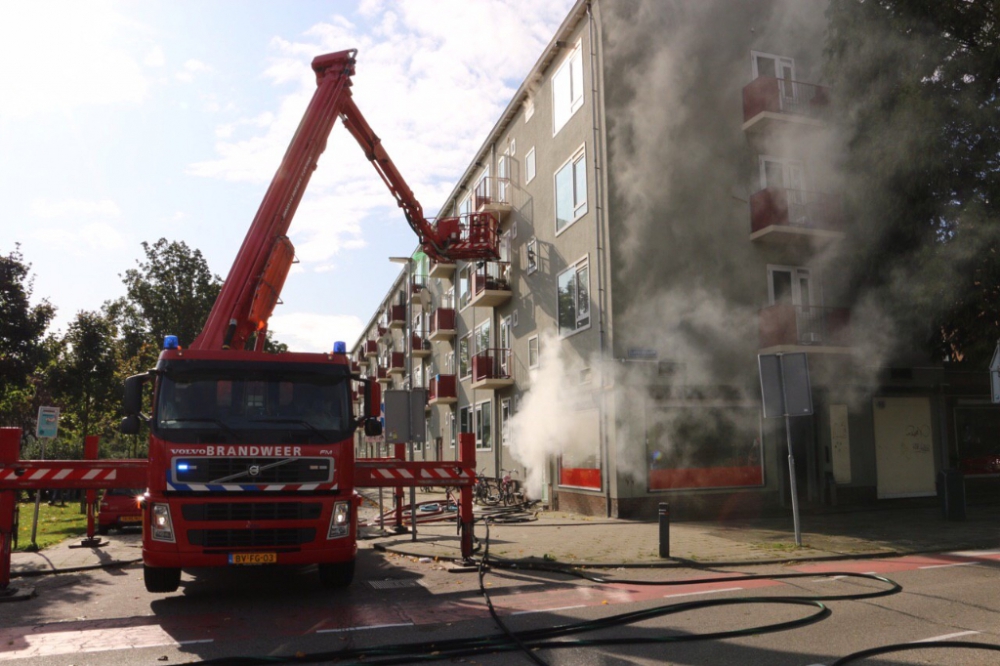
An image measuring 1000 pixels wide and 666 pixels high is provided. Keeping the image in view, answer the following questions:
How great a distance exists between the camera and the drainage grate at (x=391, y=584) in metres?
9.38

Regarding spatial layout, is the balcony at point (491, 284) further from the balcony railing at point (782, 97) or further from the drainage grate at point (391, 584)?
the drainage grate at point (391, 584)

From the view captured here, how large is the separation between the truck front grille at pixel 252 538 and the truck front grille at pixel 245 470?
1.68 ft

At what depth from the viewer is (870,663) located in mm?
5520

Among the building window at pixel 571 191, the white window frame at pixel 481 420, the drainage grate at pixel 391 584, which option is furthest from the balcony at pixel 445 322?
the drainage grate at pixel 391 584

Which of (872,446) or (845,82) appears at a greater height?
(845,82)

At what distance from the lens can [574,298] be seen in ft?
67.4

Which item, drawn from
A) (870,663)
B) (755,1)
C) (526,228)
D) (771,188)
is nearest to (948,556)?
(870,663)

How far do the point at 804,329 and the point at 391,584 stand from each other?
13.0 m

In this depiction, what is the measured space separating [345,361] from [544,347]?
1363 cm

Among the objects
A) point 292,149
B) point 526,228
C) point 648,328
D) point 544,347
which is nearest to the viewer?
point 292,149

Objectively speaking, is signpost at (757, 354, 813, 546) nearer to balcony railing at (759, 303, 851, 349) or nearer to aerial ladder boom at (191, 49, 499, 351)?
balcony railing at (759, 303, 851, 349)

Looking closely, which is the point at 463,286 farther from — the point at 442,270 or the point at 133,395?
the point at 133,395

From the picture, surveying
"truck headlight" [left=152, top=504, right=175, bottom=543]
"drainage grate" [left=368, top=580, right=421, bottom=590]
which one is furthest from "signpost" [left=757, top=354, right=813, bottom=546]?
"truck headlight" [left=152, top=504, right=175, bottom=543]

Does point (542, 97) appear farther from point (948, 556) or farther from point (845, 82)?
point (948, 556)
